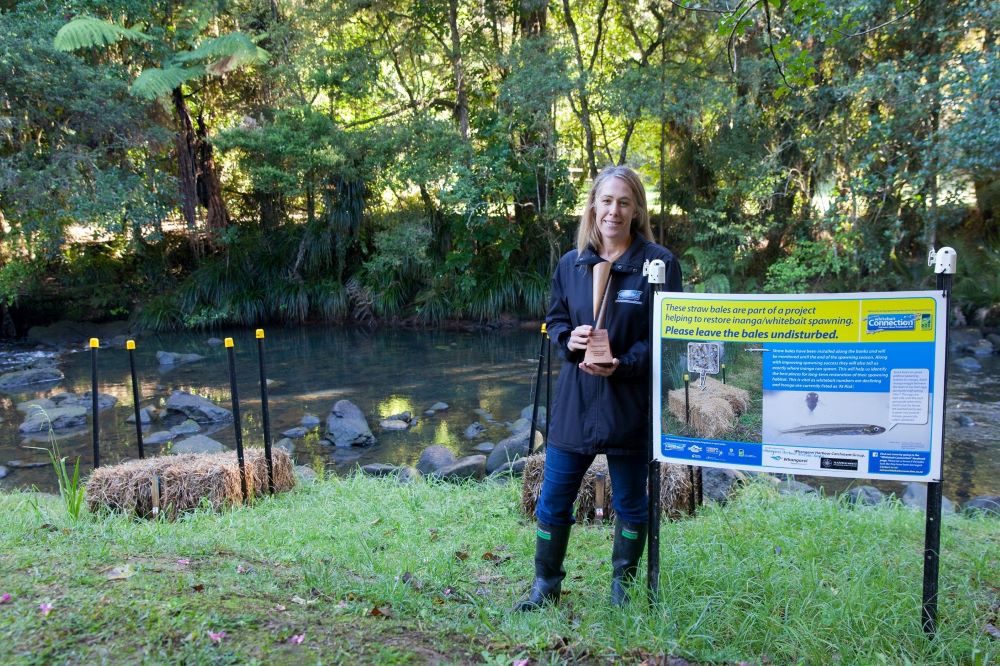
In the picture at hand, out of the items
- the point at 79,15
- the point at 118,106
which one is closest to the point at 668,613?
the point at 118,106

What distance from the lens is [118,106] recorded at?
13680mm

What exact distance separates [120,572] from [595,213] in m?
2.37

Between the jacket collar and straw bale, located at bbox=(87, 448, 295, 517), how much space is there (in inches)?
135

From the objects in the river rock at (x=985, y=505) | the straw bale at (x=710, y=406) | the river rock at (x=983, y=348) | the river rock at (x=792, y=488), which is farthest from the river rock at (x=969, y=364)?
the straw bale at (x=710, y=406)

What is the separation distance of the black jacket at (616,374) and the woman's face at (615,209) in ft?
0.26

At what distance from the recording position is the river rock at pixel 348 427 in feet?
28.0

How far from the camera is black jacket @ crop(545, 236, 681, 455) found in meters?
2.83

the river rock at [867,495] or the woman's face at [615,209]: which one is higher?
the woman's face at [615,209]

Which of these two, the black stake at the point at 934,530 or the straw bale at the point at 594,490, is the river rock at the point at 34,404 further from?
the black stake at the point at 934,530

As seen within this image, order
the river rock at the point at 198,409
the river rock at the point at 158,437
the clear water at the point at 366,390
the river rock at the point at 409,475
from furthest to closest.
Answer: the river rock at the point at 198,409
the river rock at the point at 158,437
the clear water at the point at 366,390
the river rock at the point at 409,475

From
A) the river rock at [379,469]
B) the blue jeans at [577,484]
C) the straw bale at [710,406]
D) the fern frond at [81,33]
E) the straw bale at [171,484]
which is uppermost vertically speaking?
the fern frond at [81,33]

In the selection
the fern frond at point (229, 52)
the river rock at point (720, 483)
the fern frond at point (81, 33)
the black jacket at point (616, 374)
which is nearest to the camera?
the black jacket at point (616, 374)

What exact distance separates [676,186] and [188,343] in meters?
11.0

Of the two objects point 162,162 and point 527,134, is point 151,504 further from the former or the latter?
point 162,162
